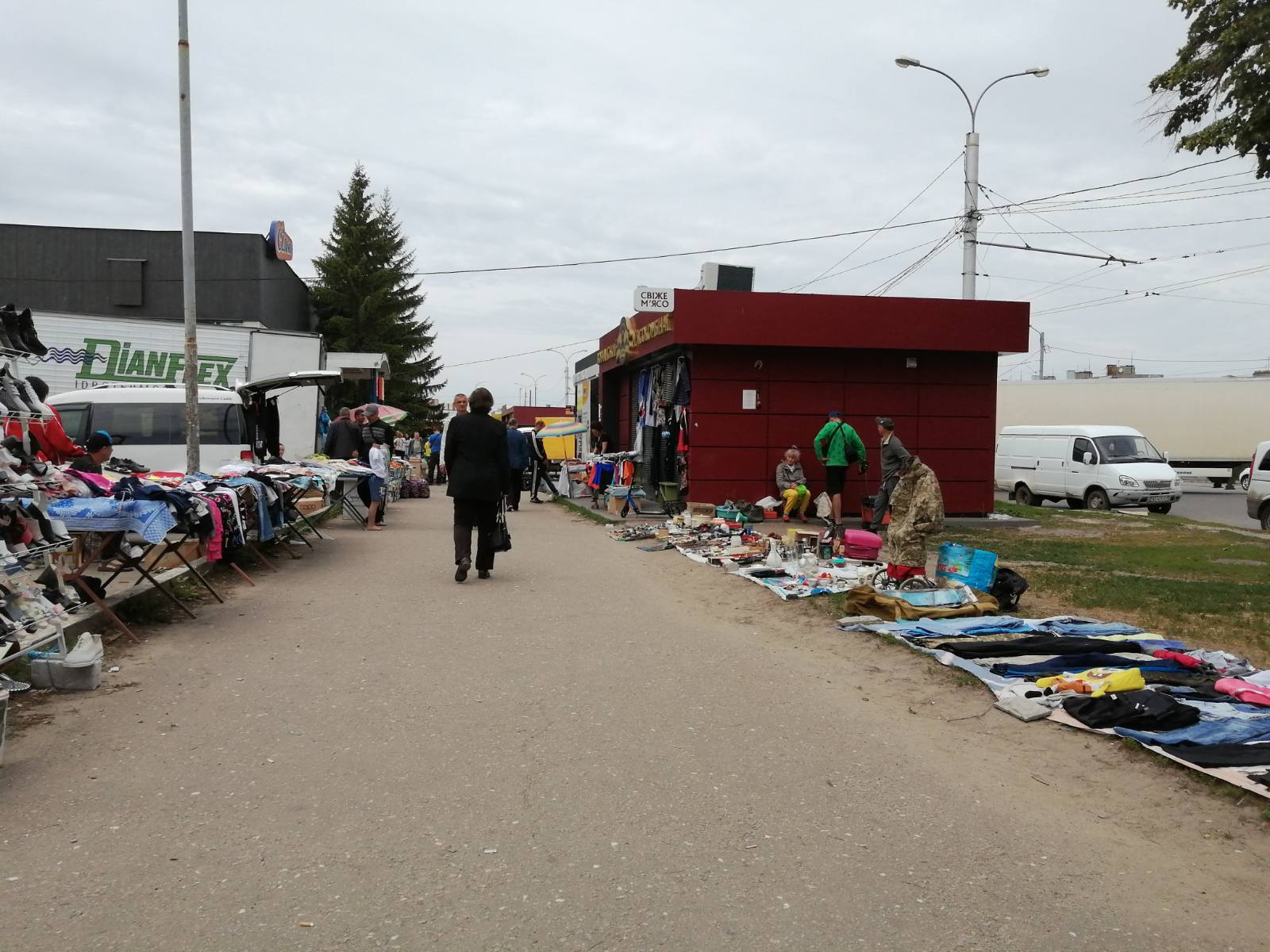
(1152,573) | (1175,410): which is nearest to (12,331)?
(1152,573)

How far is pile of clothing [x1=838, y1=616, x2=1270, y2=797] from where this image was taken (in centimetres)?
514

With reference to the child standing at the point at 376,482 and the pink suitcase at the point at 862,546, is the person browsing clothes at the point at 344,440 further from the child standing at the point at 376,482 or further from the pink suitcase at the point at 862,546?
the pink suitcase at the point at 862,546

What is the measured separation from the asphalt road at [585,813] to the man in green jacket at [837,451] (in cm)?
896

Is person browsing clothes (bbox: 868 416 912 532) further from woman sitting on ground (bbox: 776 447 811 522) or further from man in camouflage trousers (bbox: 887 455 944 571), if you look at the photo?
woman sitting on ground (bbox: 776 447 811 522)

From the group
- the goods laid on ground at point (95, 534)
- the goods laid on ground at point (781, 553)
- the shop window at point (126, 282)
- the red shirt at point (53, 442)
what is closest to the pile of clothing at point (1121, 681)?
the goods laid on ground at point (781, 553)

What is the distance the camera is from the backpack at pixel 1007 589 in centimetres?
909

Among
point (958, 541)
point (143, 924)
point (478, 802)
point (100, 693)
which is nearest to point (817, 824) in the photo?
point (478, 802)

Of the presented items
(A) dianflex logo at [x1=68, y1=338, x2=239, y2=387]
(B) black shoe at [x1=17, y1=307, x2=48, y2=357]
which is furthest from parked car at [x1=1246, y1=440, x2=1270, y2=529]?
(A) dianflex logo at [x1=68, y1=338, x2=239, y2=387]

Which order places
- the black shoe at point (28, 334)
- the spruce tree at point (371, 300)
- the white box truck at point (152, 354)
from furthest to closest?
the spruce tree at point (371, 300)
the white box truck at point (152, 354)
the black shoe at point (28, 334)

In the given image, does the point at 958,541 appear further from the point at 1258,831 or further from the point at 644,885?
the point at 644,885

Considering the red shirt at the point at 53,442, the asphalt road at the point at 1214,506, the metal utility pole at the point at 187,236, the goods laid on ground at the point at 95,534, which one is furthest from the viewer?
the asphalt road at the point at 1214,506

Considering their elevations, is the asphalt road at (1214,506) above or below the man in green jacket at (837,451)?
below

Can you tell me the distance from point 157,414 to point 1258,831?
15.9m

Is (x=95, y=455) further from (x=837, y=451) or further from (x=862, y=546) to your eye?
(x=837, y=451)
